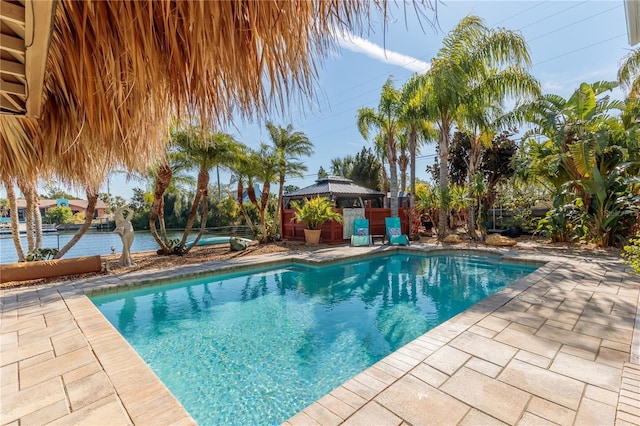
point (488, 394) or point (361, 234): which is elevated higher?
point (361, 234)

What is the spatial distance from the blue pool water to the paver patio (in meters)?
0.82

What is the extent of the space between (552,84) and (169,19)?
639 inches

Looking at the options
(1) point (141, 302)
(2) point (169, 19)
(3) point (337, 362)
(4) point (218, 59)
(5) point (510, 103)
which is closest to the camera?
(2) point (169, 19)

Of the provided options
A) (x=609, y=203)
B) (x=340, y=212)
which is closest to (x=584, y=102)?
(x=609, y=203)

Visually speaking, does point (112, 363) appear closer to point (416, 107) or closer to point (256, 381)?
point (256, 381)

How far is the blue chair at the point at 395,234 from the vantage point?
12.8 metres

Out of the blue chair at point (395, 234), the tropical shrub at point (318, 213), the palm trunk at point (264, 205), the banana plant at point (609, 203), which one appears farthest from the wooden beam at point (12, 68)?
the banana plant at point (609, 203)

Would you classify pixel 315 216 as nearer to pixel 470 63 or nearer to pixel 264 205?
pixel 264 205

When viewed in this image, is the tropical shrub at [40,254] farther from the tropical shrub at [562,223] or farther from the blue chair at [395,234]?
the tropical shrub at [562,223]

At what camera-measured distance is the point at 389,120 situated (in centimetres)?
1433

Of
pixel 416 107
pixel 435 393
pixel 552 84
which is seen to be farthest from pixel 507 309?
pixel 552 84

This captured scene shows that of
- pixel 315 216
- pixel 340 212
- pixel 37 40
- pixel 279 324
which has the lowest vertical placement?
pixel 279 324

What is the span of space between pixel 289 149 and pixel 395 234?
6.51 m

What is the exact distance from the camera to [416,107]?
13.3 metres
